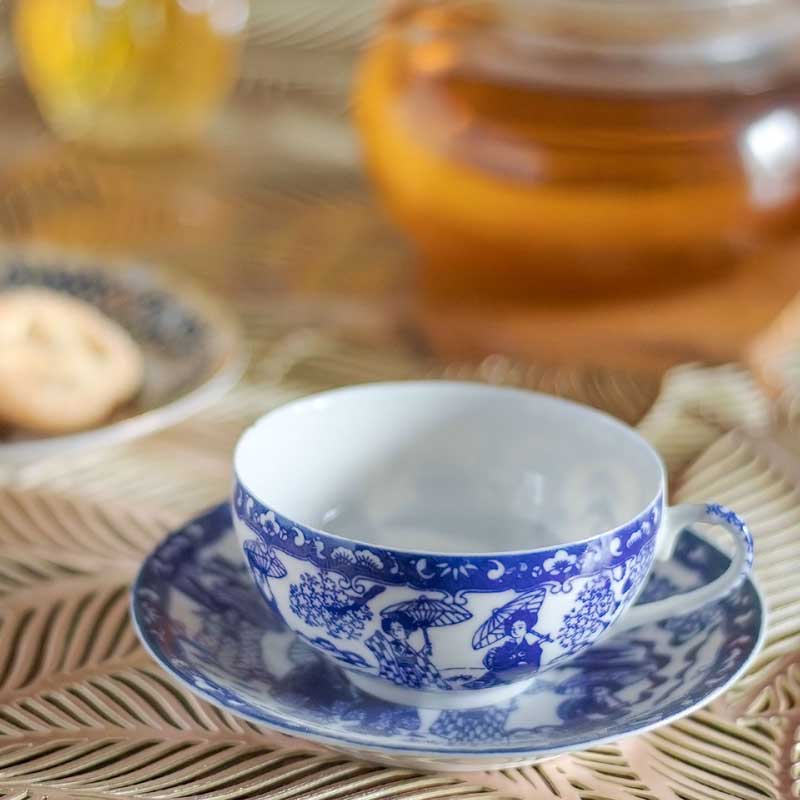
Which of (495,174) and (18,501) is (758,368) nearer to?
(495,174)

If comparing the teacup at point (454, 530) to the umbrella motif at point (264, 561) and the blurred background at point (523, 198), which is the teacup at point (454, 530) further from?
the blurred background at point (523, 198)

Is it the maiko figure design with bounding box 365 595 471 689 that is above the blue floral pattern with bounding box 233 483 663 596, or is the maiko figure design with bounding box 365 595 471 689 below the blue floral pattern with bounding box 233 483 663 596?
below

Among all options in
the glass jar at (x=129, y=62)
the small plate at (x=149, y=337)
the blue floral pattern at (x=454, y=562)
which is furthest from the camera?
the glass jar at (x=129, y=62)

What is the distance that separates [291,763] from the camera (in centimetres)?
33

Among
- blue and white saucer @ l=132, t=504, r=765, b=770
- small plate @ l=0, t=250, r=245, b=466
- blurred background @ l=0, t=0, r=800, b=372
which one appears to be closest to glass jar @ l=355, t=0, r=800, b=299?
blurred background @ l=0, t=0, r=800, b=372

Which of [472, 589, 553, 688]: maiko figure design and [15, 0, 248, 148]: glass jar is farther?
[15, 0, 248, 148]: glass jar

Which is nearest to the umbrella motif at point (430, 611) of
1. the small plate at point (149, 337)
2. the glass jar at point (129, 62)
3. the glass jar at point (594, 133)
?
the small plate at point (149, 337)

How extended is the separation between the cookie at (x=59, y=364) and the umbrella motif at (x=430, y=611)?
226 millimetres

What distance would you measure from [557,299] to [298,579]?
33 centimetres

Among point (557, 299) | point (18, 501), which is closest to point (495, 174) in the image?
point (557, 299)

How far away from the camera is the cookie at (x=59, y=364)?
19.5 inches

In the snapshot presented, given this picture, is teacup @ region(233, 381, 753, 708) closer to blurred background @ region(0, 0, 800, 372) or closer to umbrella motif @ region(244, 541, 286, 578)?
umbrella motif @ region(244, 541, 286, 578)

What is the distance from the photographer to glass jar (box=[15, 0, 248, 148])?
2.48ft

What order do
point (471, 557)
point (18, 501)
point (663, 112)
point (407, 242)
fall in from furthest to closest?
1. point (407, 242)
2. point (663, 112)
3. point (18, 501)
4. point (471, 557)
